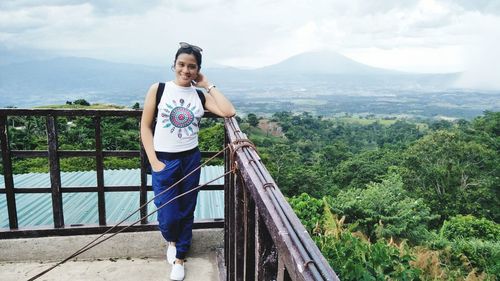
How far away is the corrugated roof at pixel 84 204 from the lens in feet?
12.5

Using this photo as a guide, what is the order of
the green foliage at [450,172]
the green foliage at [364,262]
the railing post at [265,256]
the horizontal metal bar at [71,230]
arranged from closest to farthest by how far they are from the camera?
1. the railing post at [265,256]
2. the green foliage at [364,262]
3. the horizontal metal bar at [71,230]
4. the green foliage at [450,172]

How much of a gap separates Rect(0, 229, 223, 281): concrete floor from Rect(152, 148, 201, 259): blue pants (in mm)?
307

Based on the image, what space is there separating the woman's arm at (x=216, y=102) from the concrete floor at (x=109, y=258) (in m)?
1.13

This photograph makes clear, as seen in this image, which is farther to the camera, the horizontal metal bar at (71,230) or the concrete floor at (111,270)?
the horizontal metal bar at (71,230)

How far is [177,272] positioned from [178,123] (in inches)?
43.4

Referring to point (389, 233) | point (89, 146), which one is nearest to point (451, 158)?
point (389, 233)

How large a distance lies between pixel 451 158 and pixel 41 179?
88.8 feet

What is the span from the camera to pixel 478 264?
33.5 feet

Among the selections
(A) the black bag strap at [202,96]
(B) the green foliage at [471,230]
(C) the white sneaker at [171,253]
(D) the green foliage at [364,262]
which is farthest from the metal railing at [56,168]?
(B) the green foliage at [471,230]

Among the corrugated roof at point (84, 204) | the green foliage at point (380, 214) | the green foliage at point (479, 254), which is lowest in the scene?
the green foliage at point (479, 254)

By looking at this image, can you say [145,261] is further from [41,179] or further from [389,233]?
[389,233]

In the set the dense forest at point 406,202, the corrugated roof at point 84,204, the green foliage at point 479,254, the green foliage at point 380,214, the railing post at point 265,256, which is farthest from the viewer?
the green foliage at point 380,214

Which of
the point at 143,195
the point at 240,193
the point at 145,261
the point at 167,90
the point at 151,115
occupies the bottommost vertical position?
the point at 145,261

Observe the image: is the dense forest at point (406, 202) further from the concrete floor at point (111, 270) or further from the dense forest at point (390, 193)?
the concrete floor at point (111, 270)
